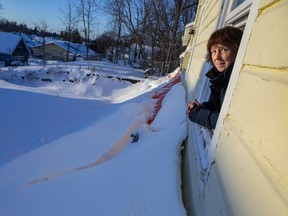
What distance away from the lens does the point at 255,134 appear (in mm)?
842

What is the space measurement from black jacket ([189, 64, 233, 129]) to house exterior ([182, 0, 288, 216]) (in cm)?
36

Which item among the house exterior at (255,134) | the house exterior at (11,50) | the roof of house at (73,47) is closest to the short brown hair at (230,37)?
the house exterior at (255,134)

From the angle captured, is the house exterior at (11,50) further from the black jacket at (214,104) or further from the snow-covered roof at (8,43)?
the black jacket at (214,104)

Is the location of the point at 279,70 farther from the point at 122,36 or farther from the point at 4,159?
the point at 122,36

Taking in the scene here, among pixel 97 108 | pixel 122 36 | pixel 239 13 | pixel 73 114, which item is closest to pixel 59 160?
pixel 239 13

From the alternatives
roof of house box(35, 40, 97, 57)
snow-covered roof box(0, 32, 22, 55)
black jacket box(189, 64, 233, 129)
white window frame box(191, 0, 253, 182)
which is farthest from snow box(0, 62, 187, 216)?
roof of house box(35, 40, 97, 57)

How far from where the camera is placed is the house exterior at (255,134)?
0.68 meters

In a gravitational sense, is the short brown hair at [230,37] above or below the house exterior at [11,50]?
above

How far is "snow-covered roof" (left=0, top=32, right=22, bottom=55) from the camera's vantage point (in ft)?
112

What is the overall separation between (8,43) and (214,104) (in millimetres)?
38564

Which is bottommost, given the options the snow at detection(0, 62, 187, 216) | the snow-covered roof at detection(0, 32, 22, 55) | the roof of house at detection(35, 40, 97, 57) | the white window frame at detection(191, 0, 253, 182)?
the roof of house at detection(35, 40, 97, 57)

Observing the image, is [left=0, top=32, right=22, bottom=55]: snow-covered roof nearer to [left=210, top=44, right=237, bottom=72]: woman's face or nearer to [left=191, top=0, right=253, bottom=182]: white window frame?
[left=191, top=0, right=253, bottom=182]: white window frame

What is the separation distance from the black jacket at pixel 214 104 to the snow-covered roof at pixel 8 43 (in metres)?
36.7

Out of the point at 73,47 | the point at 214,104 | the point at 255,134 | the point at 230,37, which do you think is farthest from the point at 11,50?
the point at 255,134
